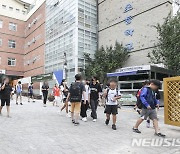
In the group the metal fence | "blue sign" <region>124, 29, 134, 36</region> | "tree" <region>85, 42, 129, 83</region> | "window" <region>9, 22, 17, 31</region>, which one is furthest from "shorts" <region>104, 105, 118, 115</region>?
"window" <region>9, 22, 17, 31</region>

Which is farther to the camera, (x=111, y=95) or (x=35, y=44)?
(x=35, y=44)

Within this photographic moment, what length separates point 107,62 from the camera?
2392 centimetres

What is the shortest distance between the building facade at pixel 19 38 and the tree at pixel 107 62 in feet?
54.2

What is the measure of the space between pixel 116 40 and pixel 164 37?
9.23 meters

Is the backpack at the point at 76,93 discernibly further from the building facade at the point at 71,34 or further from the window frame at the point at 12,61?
the window frame at the point at 12,61

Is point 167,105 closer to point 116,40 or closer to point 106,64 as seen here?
point 106,64

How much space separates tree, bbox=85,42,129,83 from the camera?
23.7m

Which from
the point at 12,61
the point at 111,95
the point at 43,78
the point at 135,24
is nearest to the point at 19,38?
the point at 12,61

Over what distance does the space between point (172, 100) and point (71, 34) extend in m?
21.6

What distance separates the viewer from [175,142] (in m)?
6.02

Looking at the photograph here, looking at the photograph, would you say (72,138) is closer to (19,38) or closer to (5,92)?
(5,92)

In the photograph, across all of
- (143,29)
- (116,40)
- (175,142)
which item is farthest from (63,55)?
(175,142)

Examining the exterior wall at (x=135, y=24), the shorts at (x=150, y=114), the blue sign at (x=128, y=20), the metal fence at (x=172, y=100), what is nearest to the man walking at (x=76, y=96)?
the shorts at (x=150, y=114)

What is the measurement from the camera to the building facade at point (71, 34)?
27355 millimetres
